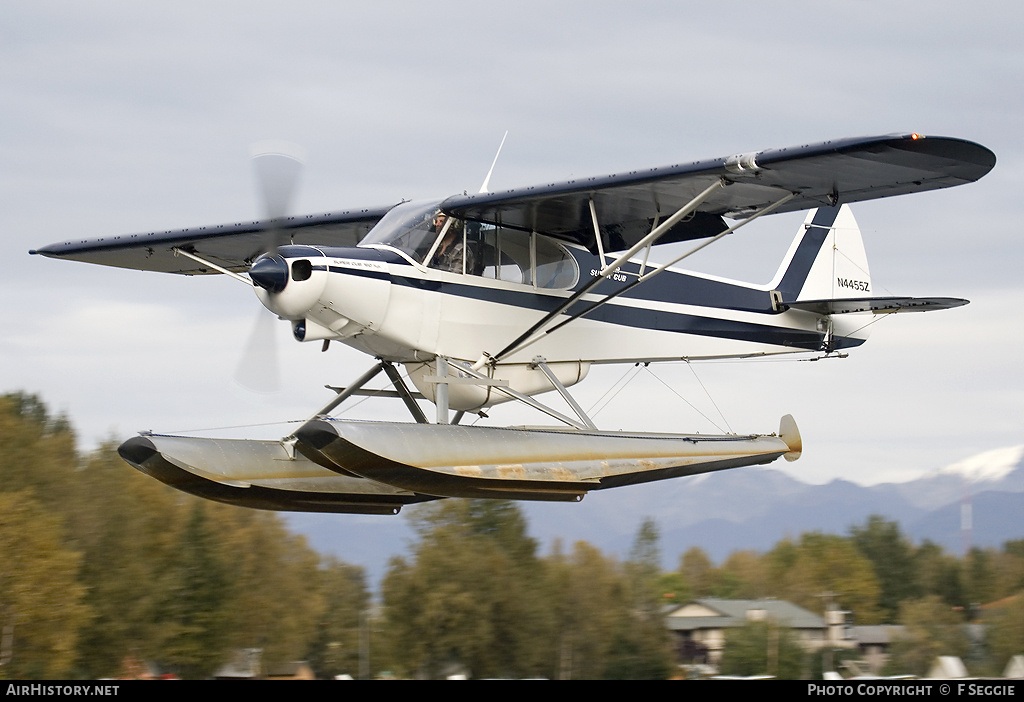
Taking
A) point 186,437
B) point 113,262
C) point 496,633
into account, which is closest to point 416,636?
point 496,633

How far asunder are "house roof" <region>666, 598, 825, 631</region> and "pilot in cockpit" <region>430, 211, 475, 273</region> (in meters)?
42.6

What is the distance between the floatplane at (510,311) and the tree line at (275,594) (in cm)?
2141

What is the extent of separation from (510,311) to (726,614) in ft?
146

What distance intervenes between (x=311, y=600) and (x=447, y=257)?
3231 centimetres

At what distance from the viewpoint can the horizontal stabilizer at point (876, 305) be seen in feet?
45.9

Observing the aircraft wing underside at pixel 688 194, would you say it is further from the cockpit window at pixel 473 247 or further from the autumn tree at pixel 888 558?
the autumn tree at pixel 888 558

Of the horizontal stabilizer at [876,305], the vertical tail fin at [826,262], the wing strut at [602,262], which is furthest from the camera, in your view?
the vertical tail fin at [826,262]

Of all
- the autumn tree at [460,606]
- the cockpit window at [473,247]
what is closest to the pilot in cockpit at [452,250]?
the cockpit window at [473,247]

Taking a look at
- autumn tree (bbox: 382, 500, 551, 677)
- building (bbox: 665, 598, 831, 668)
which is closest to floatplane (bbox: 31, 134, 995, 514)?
autumn tree (bbox: 382, 500, 551, 677)

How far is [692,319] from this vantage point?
46.4 ft

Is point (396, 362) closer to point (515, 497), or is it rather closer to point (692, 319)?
point (515, 497)

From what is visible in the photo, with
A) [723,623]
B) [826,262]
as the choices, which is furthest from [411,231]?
[723,623]

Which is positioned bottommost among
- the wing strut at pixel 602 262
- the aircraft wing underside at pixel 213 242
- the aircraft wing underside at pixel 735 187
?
the wing strut at pixel 602 262

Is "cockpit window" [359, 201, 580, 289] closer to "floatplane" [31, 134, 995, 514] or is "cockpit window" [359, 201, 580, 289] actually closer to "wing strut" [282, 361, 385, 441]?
"floatplane" [31, 134, 995, 514]
